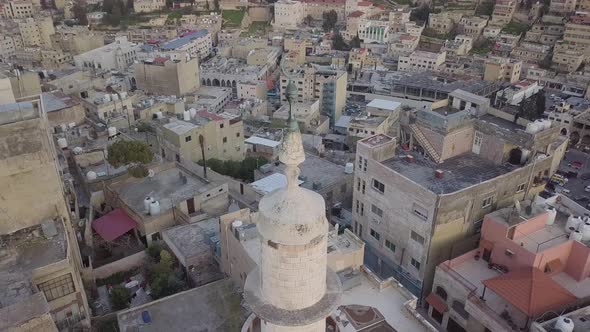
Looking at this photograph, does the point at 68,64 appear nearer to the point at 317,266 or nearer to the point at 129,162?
the point at 129,162

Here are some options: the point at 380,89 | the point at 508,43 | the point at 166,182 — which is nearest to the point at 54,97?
the point at 166,182

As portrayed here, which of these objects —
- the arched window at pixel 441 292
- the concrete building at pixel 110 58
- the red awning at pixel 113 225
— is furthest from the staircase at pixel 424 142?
the concrete building at pixel 110 58

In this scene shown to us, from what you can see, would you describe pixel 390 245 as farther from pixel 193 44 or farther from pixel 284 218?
pixel 193 44

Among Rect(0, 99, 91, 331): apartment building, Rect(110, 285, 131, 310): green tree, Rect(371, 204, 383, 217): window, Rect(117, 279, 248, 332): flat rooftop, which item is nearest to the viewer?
Rect(0, 99, 91, 331): apartment building

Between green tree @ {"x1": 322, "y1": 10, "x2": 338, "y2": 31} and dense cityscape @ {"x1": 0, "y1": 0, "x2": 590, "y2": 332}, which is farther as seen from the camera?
green tree @ {"x1": 322, "y1": 10, "x2": 338, "y2": 31}

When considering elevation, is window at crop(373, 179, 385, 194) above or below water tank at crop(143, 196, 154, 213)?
above

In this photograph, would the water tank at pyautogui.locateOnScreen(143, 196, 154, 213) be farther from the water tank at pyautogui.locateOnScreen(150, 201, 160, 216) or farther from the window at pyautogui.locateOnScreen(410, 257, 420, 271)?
the window at pyautogui.locateOnScreen(410, 257, 420, 271)

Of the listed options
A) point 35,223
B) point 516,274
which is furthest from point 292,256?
point 516,274

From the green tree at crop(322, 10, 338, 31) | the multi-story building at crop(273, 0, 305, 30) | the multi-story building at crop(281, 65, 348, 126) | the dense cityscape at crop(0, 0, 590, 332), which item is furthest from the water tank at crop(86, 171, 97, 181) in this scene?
the multi-story building at crop(273, 0, 305, 30)
